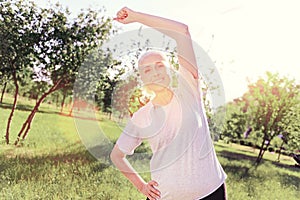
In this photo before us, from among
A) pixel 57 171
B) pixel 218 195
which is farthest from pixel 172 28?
pixel 57 171

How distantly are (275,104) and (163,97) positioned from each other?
20.3 ft

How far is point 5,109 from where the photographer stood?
403 cm

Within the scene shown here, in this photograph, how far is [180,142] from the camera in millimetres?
1318

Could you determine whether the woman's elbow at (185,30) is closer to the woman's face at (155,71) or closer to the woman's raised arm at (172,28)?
the woman's raised arm at (172,28)

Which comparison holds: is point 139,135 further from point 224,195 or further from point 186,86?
point 224,195

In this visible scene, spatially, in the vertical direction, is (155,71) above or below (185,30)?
below

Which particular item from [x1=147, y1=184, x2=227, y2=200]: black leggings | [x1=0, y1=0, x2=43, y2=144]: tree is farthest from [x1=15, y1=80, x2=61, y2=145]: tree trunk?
[x1=147, y1=184, x2=227, y2=200]: black leggings

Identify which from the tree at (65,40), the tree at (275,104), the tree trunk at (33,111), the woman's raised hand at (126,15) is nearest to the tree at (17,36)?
the tree at (65,40)

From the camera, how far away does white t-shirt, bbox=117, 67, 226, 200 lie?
132 centimetres

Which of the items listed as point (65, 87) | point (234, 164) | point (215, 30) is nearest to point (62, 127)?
point (65, 87)

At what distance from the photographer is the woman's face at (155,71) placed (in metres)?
1.27

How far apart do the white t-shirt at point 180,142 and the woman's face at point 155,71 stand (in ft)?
0.24

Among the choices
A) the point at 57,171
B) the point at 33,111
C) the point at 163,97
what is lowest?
the point at 57,171

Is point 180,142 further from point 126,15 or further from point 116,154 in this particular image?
point 126,15
